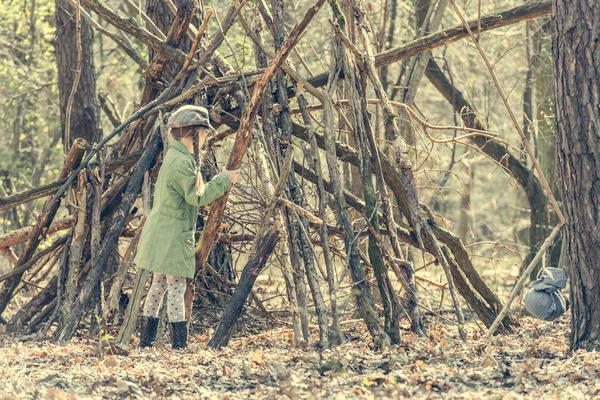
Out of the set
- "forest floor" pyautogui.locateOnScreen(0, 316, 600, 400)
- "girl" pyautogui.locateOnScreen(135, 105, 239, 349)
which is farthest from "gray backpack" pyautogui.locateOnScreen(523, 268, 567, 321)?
"girl" pyautogui.locateOnScreen(135, 105, 239, 349)

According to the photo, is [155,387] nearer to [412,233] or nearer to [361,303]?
[361,303]

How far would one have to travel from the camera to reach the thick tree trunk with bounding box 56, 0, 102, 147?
10.3 metres

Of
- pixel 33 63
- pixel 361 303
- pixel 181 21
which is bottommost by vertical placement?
pixel 361 303

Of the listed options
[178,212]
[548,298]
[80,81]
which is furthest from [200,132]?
[80,81]

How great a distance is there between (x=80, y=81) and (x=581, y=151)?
6.34m

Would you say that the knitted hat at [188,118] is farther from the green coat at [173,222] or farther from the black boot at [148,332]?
the black boot at [148,332]

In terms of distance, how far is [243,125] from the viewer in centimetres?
641

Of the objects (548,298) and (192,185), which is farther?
(548,298)

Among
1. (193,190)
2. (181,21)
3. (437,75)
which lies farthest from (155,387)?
(437,75)

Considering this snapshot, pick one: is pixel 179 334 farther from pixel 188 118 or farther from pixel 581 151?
pixel 581 151

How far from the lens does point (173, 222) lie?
21.0ft

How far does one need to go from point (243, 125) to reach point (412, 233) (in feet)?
6.29

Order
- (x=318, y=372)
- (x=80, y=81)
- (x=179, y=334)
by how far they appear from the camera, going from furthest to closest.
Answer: (x=80, y=81)
(x=179, y=334)
(x=318, y=372)

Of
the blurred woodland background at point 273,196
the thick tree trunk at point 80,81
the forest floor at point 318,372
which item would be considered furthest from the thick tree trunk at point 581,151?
the thick tree trunk at point 80,81
